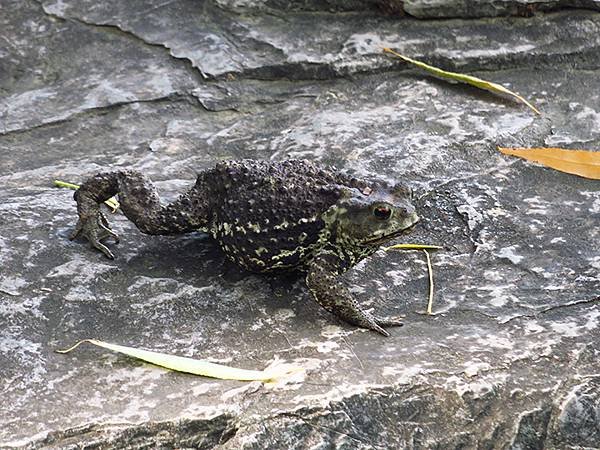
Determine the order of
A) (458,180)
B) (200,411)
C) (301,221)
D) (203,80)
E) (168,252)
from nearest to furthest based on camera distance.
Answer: (200,411)
(301,221)
(168,252)
(458,180)
(203,80)

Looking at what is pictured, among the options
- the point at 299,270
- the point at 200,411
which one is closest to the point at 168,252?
the point at 299,270

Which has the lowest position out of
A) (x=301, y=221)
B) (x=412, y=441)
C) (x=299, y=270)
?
(x=412, y=441)

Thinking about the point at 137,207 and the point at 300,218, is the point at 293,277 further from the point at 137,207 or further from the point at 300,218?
the point at 137,207

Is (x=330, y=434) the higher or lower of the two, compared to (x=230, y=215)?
lower

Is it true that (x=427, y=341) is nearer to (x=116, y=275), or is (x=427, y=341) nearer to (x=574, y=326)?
(x=574, y=326)

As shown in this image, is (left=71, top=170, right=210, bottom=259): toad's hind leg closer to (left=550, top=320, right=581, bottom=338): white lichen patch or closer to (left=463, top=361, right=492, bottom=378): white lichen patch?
(left=463, top=361, right=492, bottom=378): white lichen patch

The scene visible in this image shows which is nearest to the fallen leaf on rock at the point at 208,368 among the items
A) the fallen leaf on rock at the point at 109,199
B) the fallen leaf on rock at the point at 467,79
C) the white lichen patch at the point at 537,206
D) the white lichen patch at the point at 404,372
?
the white lichen patch at the point at 404,372

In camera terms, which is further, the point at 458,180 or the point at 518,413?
the point at 458,180

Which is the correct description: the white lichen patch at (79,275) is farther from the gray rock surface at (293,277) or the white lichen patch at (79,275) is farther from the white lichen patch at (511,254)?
the white lichen patch at (511,254)
